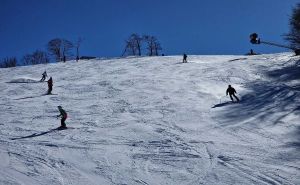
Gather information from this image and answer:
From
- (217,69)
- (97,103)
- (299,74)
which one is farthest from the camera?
(217,69)

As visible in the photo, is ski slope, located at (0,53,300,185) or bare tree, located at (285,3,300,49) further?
bare tree, located at (285,3,300,49)

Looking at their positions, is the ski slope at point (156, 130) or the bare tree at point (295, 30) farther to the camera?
the bare tree at point (295, 30)

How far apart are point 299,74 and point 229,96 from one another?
Answer: 9.22 metres

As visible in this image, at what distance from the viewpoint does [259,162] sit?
15055 millimetres

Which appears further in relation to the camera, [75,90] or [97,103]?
[75,90]

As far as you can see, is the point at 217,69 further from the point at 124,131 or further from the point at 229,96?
the point at 124,131

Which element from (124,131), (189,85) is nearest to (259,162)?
(124,131)

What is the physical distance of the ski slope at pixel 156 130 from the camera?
46.8 ft

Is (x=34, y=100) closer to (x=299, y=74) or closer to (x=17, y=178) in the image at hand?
(x=17, y=178)

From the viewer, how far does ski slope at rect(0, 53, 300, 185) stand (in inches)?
561

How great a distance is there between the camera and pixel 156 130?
775 inches

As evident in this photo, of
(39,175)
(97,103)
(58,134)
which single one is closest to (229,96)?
(97,103)

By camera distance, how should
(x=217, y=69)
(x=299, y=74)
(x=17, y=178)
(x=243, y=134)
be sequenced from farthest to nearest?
1. (x=217, y=69)
2. (x=299, y=74)
3. (x=243, y=134)
4. (x=17, y=178)

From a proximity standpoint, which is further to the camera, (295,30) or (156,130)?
(295,30)
